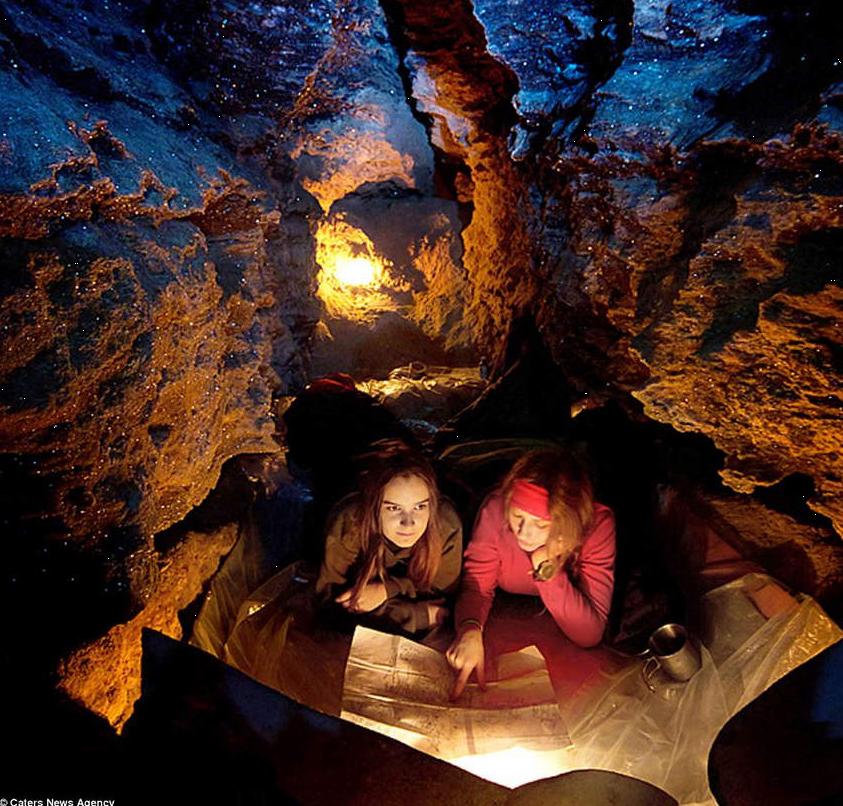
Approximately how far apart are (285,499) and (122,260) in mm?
2229

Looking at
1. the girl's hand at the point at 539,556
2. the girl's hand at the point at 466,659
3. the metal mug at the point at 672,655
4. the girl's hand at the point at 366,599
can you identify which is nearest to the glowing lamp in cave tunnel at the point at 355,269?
the girl's hand at the point at 366,599

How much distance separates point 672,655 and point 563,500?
898 millimetres

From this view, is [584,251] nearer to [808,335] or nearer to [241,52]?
[808,335]

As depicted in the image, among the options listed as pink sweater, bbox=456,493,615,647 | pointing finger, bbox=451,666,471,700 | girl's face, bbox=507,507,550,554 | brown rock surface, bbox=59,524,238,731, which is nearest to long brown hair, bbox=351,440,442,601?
pink sweater, bbox=456,493,615,647

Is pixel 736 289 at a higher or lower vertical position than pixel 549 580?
higher

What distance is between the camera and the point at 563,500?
290 centimetres

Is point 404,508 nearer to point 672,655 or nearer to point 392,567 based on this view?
point 392,567

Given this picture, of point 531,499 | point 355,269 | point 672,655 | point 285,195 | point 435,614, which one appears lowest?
point 435,614

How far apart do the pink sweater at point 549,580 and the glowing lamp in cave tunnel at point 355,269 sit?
6.45 meters

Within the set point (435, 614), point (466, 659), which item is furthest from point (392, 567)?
point (466, 659)

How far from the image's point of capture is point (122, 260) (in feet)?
6.30

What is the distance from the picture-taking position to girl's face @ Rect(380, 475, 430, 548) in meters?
2.93

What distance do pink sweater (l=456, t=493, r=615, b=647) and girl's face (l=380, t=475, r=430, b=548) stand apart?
48cm

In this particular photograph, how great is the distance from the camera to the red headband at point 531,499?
9.48ft
